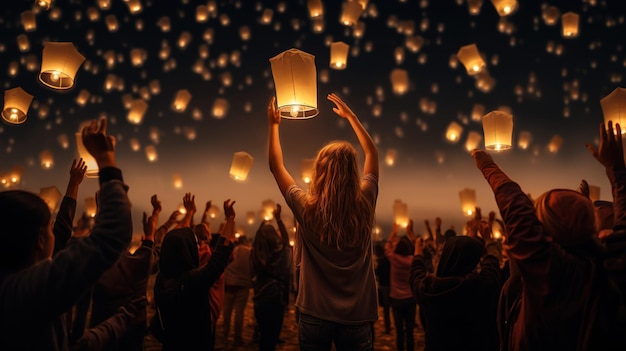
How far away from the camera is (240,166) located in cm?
641

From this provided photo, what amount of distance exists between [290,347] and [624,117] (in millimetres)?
4971

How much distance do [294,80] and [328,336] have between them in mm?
1690

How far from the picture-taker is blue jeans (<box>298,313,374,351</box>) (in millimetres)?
1928

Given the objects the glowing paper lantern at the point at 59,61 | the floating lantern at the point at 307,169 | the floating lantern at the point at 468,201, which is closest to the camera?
the glowing paper lantern at the point at 59,61

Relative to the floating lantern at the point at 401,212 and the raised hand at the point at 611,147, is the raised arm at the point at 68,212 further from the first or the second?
the floating lantern at the point at 401,212

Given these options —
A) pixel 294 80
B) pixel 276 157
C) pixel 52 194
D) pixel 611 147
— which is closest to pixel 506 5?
pixel 294 80

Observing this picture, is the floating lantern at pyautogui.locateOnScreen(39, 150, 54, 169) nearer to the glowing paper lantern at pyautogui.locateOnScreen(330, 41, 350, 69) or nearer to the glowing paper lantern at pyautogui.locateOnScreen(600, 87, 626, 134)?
the glowing paper lantern at pyautogui.locateOnScreen(330, 41, 350, 69)

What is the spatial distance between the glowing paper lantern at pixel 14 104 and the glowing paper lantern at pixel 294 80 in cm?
325

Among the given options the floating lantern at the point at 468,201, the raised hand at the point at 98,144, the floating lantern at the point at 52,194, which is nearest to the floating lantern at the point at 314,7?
the floating lantern at the point at 468,201

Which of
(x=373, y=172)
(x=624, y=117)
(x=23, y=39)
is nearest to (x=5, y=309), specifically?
(x=373, y=172)

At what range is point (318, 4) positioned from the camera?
8.30 metres

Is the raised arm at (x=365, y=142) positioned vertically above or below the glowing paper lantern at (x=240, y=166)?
below

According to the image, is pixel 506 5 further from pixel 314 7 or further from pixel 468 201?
pixel 468 201

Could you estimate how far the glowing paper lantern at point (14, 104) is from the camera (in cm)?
442
